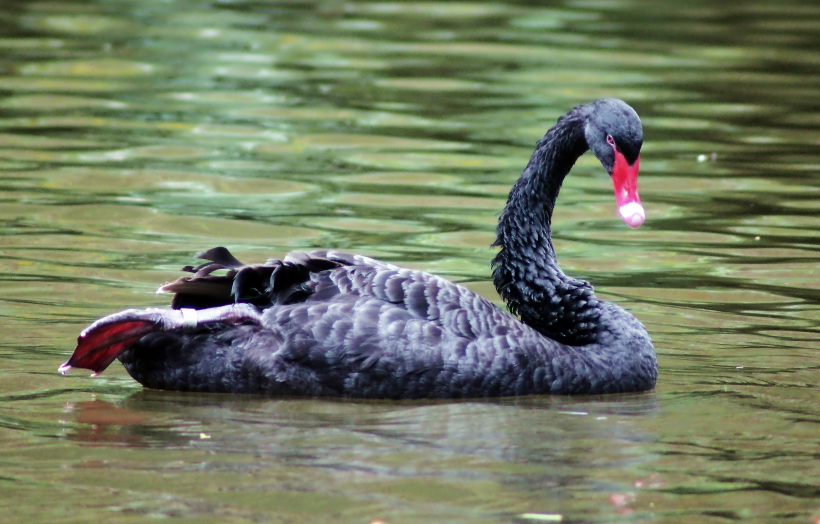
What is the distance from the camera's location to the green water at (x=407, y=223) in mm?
4723

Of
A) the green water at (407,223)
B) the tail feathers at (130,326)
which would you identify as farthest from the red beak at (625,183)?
the tail feathers at (130,326)

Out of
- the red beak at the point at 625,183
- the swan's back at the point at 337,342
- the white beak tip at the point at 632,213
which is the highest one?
the red beak at the point at 625,183

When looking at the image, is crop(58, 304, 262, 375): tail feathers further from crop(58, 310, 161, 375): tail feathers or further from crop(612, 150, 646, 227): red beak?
crop(612, 150, 646, 227): red beak

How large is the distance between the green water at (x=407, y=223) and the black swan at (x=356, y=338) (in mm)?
124

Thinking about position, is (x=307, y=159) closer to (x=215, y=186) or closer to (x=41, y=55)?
(x=215, y=186)

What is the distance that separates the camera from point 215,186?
10.5m

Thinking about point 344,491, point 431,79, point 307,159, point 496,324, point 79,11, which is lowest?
point 344,491

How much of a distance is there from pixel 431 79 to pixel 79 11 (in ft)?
19.0

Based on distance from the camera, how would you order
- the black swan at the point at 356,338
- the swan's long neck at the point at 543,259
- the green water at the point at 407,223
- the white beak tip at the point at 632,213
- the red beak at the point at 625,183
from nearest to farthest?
the green water at the point at 407,223 → the black swan at the point at 356,338 → the white beak tip at the point at 632,213 → the red beak at the point at 625,183 → the swan's long neck at the point at 543,259

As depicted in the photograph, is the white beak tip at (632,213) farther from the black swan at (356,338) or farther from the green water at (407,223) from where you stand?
the green water at (407,223)

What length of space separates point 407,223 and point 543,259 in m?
3.13

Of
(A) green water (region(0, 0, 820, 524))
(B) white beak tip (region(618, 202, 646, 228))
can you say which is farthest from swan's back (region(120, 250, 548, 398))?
(B) white beak tip (region(618, 202, 646, 228))

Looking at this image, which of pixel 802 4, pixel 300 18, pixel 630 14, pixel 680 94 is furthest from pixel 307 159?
pixel 802 4

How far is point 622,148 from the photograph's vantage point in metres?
6.20
